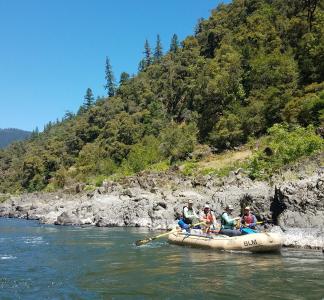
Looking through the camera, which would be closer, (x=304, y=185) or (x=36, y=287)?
(x=36, y=287)

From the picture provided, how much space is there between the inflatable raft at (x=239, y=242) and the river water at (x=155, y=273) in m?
0.31

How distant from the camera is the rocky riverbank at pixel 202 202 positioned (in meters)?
19.7

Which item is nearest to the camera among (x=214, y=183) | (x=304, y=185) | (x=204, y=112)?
(x=304, y=185)

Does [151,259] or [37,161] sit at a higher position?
[37,161]

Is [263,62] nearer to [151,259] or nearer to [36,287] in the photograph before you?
[151,259]

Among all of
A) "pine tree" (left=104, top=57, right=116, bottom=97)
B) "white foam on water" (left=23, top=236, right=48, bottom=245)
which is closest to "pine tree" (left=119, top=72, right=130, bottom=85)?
"pine tree" (left=104, top=57, right=116, bottom=97)

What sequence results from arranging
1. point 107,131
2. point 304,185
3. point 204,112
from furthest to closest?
point 107,131 < point 204,112 < point 304,185

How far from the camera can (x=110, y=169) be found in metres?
70.6

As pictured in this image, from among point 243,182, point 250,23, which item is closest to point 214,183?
point 243,182

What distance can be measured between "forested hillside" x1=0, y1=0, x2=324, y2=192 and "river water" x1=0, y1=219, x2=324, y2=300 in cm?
1296

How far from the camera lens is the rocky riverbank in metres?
19.7

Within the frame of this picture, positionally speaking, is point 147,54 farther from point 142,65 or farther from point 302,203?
point 302,203

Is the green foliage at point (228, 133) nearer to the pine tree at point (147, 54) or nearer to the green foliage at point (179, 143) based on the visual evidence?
the green foliage at point (179, 143)

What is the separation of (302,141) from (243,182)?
480 cm
